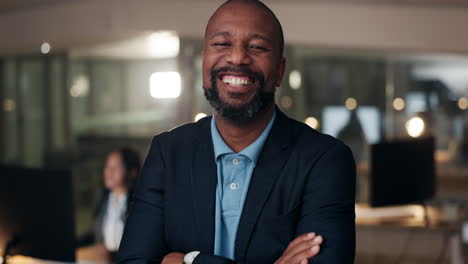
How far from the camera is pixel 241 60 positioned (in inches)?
60.8

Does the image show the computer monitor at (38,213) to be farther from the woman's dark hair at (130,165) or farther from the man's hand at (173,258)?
the woman's dark hair at (130,165)

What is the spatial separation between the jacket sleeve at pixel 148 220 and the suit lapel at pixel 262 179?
23cm

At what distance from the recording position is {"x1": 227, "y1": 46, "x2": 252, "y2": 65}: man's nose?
154 cm

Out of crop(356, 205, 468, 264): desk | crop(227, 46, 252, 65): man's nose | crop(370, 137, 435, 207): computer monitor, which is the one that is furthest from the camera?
crop(356, 205, 468, 264): desk

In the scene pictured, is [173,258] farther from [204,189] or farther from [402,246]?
[402,246]

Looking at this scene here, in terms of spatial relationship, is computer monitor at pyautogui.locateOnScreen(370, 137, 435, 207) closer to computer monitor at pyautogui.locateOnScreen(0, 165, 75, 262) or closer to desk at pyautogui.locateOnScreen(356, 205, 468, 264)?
desk at pyautogui.locateOnScreen(356, 205, 468, 264)

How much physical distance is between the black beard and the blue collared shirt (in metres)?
0.10

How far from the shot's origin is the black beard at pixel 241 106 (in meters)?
1.56

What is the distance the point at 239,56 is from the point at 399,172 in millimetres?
3232

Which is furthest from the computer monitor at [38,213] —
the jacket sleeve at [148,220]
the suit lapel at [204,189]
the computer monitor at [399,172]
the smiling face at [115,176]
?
the computer monitor at [399,172]

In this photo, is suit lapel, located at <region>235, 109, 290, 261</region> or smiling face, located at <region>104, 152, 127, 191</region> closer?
suit lapel, located at <region>235, 109, 290, 261</region>

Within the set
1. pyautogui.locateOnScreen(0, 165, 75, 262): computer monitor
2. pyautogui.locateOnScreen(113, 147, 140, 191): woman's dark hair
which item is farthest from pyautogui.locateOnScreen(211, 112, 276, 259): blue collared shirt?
pyautogui.locateOnScreen(113, 147, 140, 191): woman's dark hair

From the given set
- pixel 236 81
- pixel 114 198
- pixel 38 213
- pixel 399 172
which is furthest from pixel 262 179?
pixel 399 172

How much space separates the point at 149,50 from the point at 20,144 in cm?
220
